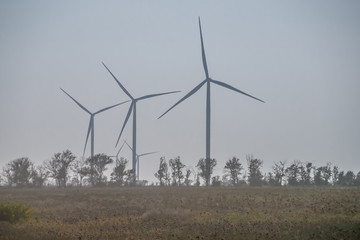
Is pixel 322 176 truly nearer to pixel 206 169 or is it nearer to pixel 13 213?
pixel 206 169

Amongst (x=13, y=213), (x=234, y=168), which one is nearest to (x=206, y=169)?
(x=234, y=168)

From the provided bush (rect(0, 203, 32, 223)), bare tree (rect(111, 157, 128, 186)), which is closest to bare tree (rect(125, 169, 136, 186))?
bare tree (rect(111, 157, 128, 186))

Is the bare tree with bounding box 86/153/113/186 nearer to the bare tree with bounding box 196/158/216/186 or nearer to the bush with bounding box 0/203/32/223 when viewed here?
the bare tree with bounding box 196/158/216/186

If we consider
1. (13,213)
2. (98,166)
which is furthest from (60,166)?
(13,213)

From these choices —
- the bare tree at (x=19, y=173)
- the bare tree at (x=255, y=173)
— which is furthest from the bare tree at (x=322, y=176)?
the bare tree at (x=19, y=173)

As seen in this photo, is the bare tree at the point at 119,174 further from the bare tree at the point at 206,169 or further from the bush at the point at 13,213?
the bush at the point at 13,213

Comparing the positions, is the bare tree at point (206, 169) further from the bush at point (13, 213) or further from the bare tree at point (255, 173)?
the bush at point (13, 213)

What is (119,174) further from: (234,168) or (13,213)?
(13,213)

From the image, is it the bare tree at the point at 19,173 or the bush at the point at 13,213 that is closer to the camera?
the bush at the point at 13,213

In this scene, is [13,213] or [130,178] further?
[130,178]

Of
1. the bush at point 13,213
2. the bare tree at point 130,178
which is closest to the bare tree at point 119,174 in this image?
the bare tree at point 130,178

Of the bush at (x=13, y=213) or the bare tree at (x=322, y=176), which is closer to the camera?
the bush at (x=13, y=213)

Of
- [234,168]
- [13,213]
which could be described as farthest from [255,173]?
[13,213]

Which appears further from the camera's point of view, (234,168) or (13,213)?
(234,168)
